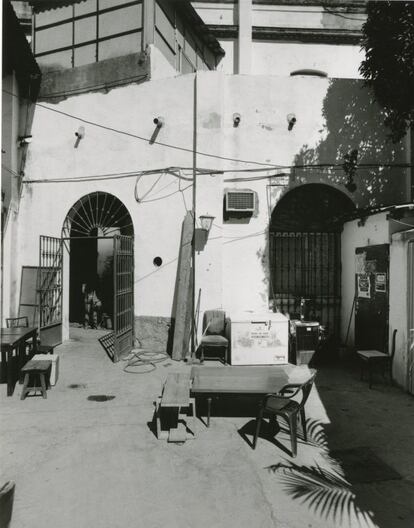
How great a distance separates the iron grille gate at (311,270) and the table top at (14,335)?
18.9 ft

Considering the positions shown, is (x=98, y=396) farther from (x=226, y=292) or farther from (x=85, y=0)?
(x=85, y=0)

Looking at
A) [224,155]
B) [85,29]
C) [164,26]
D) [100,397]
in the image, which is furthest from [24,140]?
[100,397]

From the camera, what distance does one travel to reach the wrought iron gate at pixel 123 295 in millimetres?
9172

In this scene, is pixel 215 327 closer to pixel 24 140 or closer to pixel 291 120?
pixel 291 120

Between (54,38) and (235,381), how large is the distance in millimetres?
10373

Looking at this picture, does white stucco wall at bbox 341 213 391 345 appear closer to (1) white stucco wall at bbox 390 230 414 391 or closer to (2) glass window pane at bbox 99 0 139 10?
(1) white stucco wall at bbox 390 230 414 391

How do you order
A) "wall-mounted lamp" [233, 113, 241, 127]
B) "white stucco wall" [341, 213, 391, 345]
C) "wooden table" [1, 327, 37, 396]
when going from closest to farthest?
1. "wooden table" [1, 327, 37, 396]
2. "white stucco wall" [341, 213, 391, 345]
3. "wall-mounted lamp" [233, 113, 241, 127]

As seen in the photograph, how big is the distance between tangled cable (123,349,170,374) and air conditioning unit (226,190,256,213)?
3868mm

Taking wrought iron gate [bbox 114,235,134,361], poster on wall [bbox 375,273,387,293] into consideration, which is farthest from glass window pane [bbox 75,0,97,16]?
poster on wall [bbox 375,273,387,293]

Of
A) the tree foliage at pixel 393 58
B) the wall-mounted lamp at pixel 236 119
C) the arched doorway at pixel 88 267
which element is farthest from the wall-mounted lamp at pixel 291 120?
the arched doorway at pixel 88 267

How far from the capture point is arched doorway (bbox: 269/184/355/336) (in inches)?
415

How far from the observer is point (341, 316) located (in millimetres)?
10508

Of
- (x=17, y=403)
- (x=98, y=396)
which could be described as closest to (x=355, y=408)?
(x=98, y=396)

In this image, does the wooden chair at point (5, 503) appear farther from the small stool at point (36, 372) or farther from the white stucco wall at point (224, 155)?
the white stucco wall at point (224, 155)
